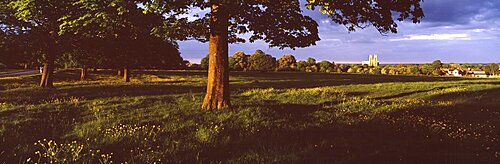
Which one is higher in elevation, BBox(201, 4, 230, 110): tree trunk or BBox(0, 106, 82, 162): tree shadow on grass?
BBox(201, 4, 230, 110): tree trunk

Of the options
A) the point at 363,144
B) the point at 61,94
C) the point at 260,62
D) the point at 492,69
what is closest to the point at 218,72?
the point at 363,144

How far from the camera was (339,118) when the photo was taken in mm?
12008

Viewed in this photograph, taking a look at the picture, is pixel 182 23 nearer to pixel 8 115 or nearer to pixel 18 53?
pixel 8 115

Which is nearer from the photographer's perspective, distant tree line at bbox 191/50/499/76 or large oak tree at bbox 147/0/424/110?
large oak tree at bbox 147/0/424/110

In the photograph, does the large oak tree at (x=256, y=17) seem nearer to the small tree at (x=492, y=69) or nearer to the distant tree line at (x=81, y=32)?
the distant tree line at (x=81, y=32)

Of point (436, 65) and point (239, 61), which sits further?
point (436, 65)

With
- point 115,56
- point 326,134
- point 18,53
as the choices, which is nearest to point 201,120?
point 326,134

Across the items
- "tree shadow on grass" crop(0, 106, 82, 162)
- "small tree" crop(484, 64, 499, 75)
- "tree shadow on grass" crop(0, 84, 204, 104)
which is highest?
"small tree" crop(484, 64, 499, 75)

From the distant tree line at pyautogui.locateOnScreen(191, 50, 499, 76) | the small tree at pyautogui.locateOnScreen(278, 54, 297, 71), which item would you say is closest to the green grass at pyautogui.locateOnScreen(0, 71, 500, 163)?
the distant tree line at pyautogui.locateOnScreen(191, 50, 499, 76)

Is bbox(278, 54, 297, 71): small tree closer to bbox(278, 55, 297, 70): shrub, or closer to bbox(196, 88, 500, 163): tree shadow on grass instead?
bbox(278, 55, 297, 70): shrub

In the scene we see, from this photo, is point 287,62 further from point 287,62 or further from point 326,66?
point 326,66

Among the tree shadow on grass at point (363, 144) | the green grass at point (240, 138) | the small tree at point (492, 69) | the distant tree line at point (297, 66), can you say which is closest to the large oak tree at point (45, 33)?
the green grass at point (240, 138)

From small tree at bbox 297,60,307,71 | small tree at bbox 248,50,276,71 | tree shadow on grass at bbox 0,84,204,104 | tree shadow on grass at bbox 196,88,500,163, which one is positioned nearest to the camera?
tree shadow on grass at bbox 196,88,500,163

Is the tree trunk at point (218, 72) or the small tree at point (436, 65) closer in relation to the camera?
the tree trunk at point (218, 72)
